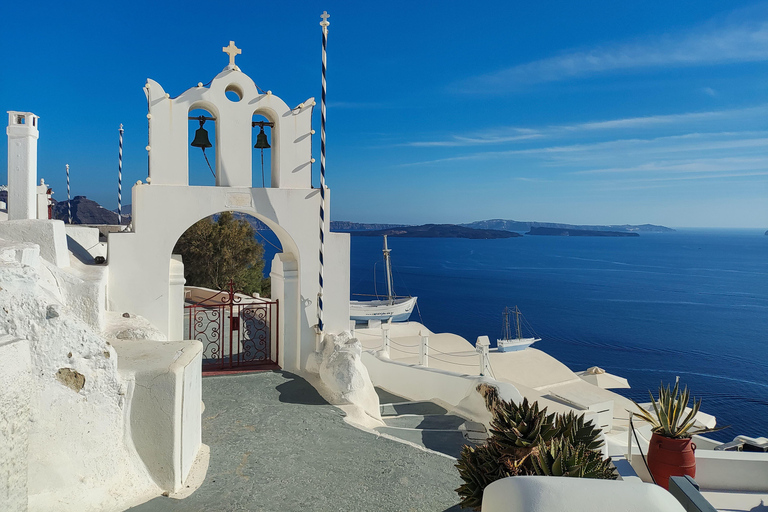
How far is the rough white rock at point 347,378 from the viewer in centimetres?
819

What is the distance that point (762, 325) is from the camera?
195ft

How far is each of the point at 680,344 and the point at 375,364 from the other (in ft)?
159

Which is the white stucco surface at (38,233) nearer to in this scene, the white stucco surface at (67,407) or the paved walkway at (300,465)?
the white stucco surface at (67,407)

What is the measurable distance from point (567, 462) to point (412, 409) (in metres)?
4.83

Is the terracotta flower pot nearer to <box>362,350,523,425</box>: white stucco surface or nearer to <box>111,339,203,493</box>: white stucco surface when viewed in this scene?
<box>362,350,523,425</box>: white stucco surface

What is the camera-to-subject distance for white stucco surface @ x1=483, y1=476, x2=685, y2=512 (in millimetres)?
2963

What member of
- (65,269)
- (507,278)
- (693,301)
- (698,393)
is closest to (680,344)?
(698,393)

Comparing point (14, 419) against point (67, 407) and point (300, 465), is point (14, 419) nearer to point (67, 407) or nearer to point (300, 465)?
point (67, 407)

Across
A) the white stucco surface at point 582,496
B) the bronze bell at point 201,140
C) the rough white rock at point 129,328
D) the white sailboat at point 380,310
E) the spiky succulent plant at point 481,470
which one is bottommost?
the white sailboat at point 380,310

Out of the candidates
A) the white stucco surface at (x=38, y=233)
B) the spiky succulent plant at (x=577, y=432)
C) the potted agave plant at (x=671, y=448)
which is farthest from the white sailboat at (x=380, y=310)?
the spiky succulent plant at (x=577, y=432)

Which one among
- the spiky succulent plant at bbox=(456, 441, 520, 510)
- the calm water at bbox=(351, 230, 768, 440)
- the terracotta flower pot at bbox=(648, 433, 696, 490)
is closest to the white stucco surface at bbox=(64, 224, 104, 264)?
the spiky succulent plant at bbox=(456, 441, 520, 510)

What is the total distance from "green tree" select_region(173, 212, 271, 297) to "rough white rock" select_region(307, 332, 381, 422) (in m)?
15.8

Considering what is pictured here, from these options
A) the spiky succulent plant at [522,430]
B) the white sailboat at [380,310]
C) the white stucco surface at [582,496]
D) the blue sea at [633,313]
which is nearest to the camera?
the white stucco surface at [582,496]

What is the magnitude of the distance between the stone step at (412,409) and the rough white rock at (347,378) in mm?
383
